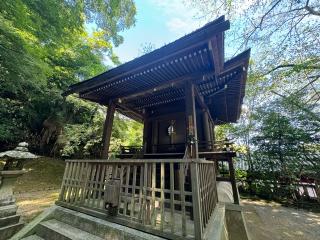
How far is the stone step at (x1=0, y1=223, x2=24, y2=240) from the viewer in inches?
131

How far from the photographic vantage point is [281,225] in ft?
19.4

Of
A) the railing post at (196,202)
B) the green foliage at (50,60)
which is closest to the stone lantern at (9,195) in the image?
the railing post at (196,202)

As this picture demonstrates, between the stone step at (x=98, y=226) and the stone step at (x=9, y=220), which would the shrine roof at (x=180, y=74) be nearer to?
the stone step at (x=98, y=226)

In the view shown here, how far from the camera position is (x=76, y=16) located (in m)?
7.33

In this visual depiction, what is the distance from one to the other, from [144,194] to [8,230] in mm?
3136

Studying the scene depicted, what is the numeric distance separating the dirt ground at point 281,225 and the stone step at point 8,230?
6.06 metres

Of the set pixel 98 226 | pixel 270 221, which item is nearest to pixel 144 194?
pixel 98 226

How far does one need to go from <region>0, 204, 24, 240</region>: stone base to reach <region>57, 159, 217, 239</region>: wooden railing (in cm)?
84

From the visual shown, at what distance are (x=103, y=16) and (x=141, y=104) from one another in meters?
5.97

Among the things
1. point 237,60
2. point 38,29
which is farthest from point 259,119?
point 38,29

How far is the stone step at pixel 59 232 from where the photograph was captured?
2.93 meters

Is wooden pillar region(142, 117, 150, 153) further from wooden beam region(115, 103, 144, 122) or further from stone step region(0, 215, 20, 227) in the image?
stone step region(0, 215, 20, 227)

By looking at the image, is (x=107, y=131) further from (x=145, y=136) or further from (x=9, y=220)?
(x=9, y=220)

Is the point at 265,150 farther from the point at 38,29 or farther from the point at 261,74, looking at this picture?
the point at 38,29
